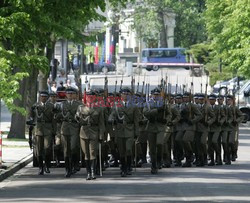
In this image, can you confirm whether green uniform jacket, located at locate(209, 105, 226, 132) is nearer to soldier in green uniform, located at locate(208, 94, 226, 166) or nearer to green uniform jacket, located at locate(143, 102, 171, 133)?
soldier in green uniform, located at locate(208, 94, 226, 166)

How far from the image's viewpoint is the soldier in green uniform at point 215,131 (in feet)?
106

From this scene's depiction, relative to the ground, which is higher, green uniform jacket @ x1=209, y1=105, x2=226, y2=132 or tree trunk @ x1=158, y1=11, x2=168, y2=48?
tree trunk @ x1=158, y1=11, x2=168, y2=48

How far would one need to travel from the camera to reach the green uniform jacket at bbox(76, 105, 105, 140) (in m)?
26.8

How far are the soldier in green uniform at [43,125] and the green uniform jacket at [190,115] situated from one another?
464 centimetres

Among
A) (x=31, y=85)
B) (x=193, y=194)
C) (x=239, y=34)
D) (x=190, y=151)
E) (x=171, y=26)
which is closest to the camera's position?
(x=193, y=194)

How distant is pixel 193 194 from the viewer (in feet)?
73.3

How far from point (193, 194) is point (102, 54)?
10399 centimetres

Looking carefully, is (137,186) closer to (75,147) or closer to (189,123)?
(75,147)

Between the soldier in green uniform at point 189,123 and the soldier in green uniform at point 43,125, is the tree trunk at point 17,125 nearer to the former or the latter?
the soldier in green uniform at point 189,123

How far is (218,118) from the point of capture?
107 ft

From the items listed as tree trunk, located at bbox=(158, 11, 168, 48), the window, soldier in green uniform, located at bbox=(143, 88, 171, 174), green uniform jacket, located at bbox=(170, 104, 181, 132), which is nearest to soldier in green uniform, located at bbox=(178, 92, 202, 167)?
green uniform jacket, located at bbox=(170, 104, 181, 132)

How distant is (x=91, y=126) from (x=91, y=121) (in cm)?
14

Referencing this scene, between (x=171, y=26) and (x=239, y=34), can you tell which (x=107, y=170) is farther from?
(x=171, y=26)

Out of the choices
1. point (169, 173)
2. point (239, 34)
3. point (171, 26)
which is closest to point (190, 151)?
point (169, 173)
